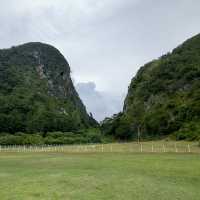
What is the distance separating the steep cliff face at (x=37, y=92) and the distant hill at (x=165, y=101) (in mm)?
17526

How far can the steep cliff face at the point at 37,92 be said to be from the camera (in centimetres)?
10944

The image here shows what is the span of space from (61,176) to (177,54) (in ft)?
394

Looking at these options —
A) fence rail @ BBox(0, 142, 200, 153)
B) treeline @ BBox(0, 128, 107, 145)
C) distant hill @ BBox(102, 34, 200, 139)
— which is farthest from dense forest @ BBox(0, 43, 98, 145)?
fence rail @ BBox(0, 142, 200, 153)

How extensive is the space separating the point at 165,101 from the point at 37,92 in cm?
5269

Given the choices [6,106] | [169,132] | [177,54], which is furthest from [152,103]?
[6,106]

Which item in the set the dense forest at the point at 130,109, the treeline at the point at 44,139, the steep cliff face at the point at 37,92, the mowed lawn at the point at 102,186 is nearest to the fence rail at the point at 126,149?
the treeline at the point at 44,139

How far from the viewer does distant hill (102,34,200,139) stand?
94.7 metres

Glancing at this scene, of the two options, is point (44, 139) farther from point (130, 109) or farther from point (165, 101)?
point (165, 101)

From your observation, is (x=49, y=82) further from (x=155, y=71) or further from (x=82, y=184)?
(x=82, y=184)

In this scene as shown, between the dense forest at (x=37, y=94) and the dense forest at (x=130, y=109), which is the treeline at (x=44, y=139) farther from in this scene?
the dense forest at (x=37, y=94)

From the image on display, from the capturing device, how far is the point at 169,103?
104312mm

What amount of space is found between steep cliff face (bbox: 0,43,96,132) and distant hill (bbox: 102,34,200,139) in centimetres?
1753

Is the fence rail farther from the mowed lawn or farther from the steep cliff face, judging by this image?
the steep cliff face

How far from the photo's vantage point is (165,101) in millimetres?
109188
